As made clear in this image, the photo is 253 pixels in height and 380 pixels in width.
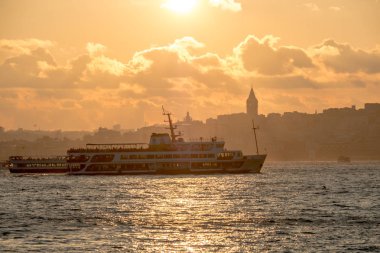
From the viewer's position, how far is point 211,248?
183 ft

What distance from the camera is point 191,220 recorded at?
72.2m

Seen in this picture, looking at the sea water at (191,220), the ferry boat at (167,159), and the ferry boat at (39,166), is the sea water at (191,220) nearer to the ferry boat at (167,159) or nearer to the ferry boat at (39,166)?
the ferry boat at (167,159)

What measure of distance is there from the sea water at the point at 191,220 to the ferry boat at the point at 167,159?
43133 millimetres

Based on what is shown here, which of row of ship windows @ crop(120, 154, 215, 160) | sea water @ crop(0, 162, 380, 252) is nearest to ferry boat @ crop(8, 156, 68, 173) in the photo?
row of ship windows @ crop(120, 154, 215, 160)

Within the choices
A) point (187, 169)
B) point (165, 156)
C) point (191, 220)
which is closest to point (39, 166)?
point (165, 156)

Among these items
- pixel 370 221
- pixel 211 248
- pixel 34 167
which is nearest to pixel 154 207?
pixel 370 221

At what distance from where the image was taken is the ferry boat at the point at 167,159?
16045 centimetres

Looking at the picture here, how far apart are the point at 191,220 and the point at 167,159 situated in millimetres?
90327

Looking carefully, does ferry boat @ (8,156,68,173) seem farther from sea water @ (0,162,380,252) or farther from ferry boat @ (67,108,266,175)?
sea water @ (0,162,380,252)

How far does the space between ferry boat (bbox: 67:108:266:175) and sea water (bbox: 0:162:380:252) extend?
142ft

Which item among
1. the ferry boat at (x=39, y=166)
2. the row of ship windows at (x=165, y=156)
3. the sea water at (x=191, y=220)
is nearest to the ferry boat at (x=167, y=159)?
the row of ship windows at (x=165, y=156)

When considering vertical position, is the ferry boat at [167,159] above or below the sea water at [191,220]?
above

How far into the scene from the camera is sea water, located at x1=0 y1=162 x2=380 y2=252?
57594 millimetres

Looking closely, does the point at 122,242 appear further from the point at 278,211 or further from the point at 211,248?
the point at 278,211
